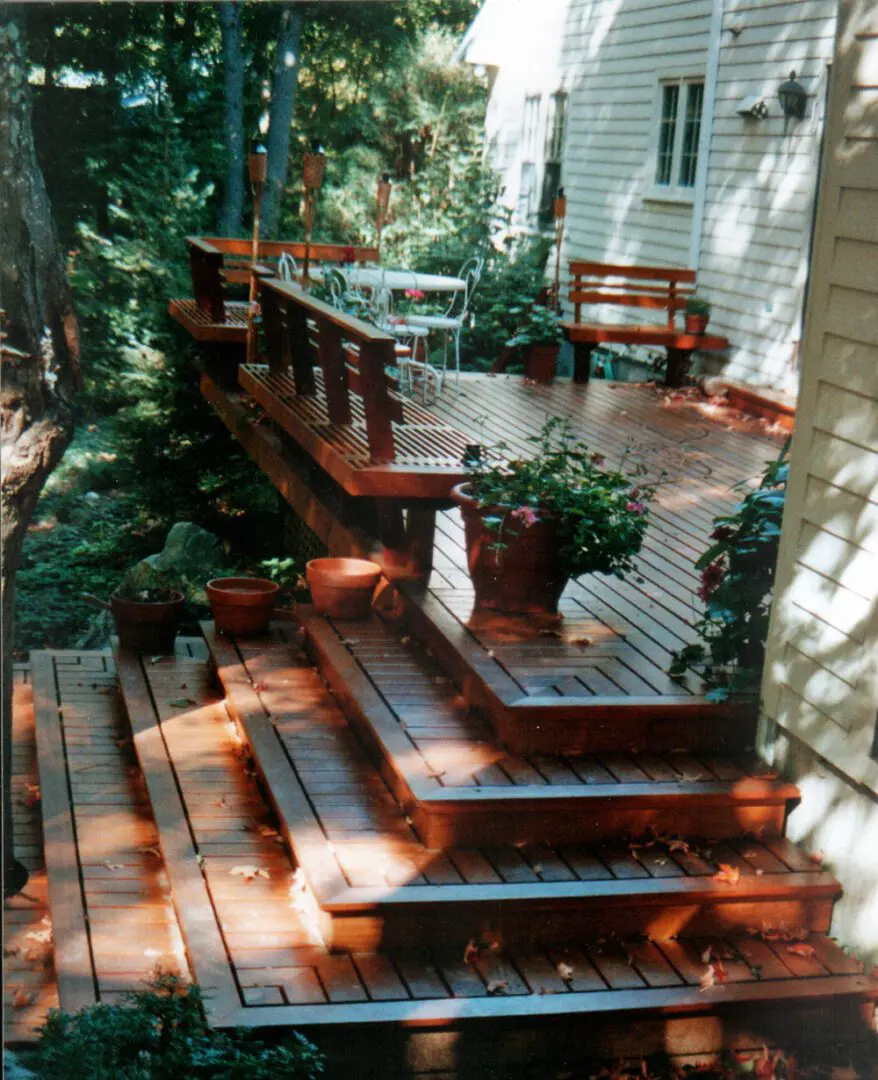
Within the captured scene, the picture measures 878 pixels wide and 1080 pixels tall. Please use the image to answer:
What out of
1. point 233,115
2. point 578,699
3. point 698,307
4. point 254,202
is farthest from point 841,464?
point 233,115

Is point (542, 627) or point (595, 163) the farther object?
point (595, 163)

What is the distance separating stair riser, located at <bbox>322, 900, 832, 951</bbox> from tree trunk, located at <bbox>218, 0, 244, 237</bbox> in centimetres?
1395

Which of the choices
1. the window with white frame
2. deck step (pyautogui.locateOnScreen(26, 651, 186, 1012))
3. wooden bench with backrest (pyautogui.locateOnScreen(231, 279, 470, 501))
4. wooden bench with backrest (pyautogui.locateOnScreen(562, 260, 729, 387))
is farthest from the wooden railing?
deck step (pyautogui.locateOnScreen(26, 651, 186, 1012))

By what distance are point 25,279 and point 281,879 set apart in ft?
5.95

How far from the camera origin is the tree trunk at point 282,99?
15867 millimetres

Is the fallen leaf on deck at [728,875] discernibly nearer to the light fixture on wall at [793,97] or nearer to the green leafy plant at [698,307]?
the light fixture on wall at [793,97]

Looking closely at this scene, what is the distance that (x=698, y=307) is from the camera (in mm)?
10938

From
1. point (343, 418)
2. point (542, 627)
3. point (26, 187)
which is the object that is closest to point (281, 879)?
point (542, 627)

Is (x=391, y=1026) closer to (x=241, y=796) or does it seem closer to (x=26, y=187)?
(x=241, y=796)

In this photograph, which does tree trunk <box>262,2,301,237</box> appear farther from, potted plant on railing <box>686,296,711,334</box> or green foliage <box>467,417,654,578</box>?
green foliage <box>467,417,654,578</box>

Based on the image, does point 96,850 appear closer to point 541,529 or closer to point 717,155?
point 541,529

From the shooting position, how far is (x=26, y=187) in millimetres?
3775

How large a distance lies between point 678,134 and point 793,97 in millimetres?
2454

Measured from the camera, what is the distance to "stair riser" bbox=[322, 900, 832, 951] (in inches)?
139
